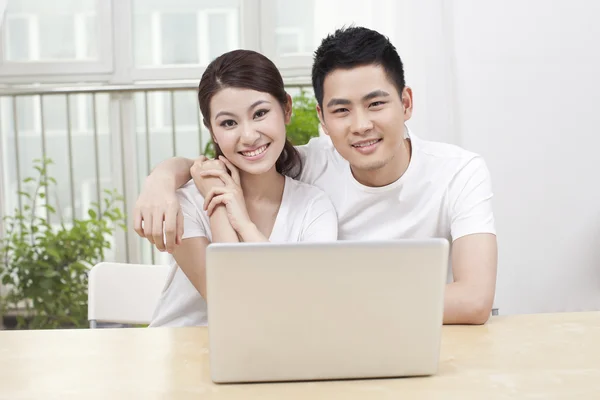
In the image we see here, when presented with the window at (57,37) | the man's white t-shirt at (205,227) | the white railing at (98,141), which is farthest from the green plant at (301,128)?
the window at (57,37)

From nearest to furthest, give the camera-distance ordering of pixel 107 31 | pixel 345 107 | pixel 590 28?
pixel 345 107 → pixel 590 28 → pixel 107 31

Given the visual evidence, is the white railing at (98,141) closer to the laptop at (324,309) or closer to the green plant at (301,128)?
the green plant at (301,128)

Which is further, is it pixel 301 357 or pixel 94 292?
pixel 94 292

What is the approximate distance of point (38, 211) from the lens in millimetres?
3646

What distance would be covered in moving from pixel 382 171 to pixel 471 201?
0.68 feet

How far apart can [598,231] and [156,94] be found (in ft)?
7.43

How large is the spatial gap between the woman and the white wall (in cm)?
108

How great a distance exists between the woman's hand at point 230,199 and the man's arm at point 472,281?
15.7 inches

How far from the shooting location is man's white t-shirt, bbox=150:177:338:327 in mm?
1472

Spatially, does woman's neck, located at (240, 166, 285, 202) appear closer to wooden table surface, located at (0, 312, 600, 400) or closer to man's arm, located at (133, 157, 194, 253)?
man's arm, located at (133, 157, 194, 253)

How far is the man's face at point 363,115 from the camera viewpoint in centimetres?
147

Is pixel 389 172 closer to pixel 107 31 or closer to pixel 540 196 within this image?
pixel 540 196

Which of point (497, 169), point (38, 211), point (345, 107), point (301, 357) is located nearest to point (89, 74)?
point (38, 211)

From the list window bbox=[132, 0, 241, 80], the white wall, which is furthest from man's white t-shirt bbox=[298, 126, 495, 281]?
window bbox=[132, 0, 241, 80]
